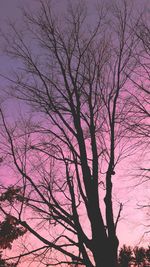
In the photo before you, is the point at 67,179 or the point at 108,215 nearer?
the point at 108,215

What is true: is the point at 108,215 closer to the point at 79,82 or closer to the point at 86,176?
the point at 86,176

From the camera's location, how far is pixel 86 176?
11844 mm

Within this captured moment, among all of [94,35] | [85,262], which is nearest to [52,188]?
[85,262]

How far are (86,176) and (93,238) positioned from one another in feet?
5.62

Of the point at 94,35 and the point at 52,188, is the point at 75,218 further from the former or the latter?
the point at 94,35

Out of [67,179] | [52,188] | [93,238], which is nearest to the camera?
[93,238]

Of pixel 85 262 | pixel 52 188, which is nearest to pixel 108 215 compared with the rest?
pixel 85 262

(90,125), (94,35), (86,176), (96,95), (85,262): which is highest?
(94,35)

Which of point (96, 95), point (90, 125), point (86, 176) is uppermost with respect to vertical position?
point (96, 95)

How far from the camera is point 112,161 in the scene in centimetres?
1189

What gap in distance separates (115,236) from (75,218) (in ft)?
4.04

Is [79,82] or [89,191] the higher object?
[79,82]

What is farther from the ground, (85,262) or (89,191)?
(89,191)

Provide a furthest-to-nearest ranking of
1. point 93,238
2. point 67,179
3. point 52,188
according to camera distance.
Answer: point 52,188 → point 67,179 → point 93,238
